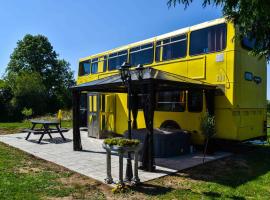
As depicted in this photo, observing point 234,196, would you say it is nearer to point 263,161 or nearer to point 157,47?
point 263,161

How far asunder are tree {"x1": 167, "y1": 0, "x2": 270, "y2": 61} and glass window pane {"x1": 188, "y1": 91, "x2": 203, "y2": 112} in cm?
417

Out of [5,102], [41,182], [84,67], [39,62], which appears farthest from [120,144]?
[39,62]

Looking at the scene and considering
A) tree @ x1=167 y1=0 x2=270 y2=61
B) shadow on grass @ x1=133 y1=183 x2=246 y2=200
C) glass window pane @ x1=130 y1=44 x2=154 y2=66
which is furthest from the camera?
glass window pane @ x1=130 y1=44 x2=154 y2=66

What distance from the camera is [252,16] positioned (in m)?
4.22

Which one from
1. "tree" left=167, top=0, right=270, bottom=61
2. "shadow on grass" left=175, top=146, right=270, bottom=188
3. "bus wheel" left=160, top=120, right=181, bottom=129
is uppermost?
"tree" left=167, top=0, right=270, bottom=61

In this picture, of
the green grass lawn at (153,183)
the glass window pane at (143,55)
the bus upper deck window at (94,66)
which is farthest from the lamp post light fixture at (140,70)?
the bus upper deck window at (94,66)

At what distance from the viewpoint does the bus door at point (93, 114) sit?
13281 millimetres

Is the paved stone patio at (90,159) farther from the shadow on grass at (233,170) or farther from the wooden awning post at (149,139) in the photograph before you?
the shadow on grass at (233,170)

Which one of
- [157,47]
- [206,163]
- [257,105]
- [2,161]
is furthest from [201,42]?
[2,161]

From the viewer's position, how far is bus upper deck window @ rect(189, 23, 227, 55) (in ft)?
28.8

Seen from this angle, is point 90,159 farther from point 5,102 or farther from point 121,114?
point 5,102

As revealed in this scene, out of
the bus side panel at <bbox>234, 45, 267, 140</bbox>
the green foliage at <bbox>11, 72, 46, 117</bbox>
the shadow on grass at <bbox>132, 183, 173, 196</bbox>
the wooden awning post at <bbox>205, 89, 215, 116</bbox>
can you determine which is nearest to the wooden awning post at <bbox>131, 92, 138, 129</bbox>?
the wooden awning post at <bbox>205, 89, 215, 116</bbox>

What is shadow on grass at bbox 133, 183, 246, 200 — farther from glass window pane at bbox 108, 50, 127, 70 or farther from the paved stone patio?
glass window pane at bbox 108, 50, 127, 70

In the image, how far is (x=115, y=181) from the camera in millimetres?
6121
